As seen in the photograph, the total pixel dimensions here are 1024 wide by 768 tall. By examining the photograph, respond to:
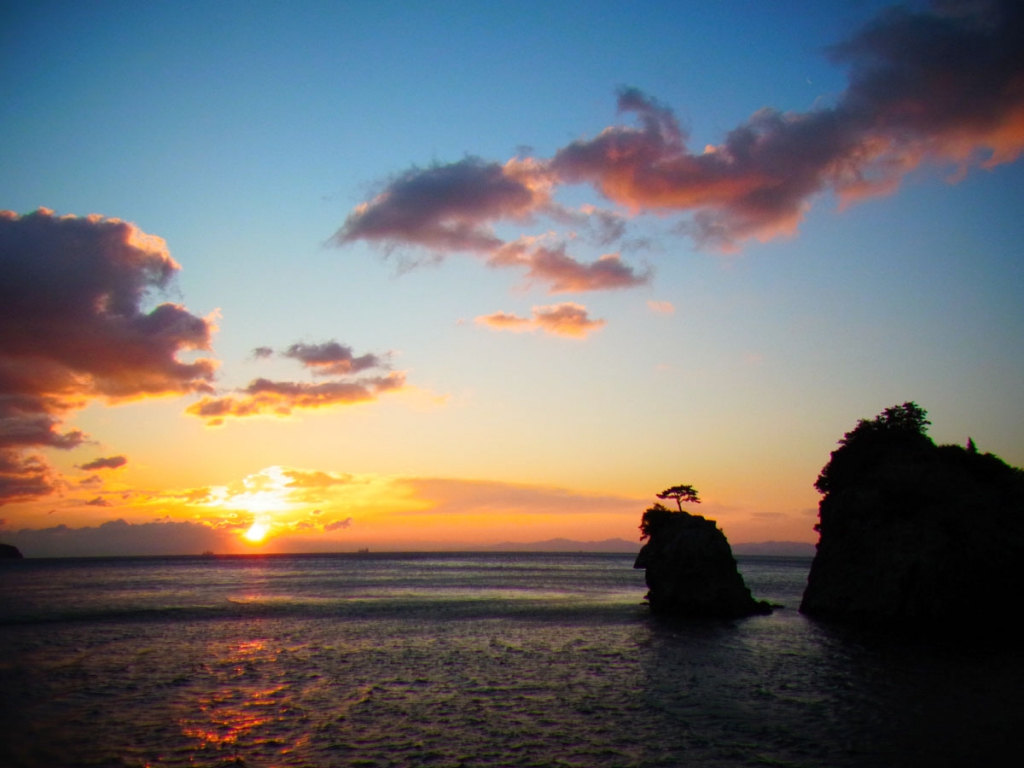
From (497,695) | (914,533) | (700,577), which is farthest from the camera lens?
(700,577)

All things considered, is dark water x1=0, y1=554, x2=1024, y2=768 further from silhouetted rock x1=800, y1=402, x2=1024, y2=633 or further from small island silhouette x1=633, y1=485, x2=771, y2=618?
small island silhouette x1=633, y1=485, x2=771, y2=618

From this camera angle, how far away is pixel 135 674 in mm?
32500

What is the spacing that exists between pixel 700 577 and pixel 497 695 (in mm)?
36079

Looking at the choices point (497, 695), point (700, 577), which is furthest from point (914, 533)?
point (497, 695)

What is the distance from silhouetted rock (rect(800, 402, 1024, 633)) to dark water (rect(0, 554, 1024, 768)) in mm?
3015

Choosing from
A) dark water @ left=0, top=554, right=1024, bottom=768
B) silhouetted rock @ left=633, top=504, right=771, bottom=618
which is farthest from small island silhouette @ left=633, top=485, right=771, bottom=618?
dark water @ left=0, top=554, right=1024, bottom=768

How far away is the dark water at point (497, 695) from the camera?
68.1 ft

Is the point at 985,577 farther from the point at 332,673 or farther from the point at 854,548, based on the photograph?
the point at 332,673

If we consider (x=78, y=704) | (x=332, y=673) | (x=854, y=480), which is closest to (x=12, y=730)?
(x=78, y=704)

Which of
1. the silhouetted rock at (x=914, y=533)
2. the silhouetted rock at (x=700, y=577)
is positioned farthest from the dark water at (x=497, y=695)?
the silhouetted rock at (x=700, y=577)

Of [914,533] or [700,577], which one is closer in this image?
[914,533]

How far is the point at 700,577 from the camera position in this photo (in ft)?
193

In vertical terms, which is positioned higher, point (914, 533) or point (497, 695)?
point (914, 533)

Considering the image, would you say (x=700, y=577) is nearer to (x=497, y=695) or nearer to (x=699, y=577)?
(x=699, y=577)
